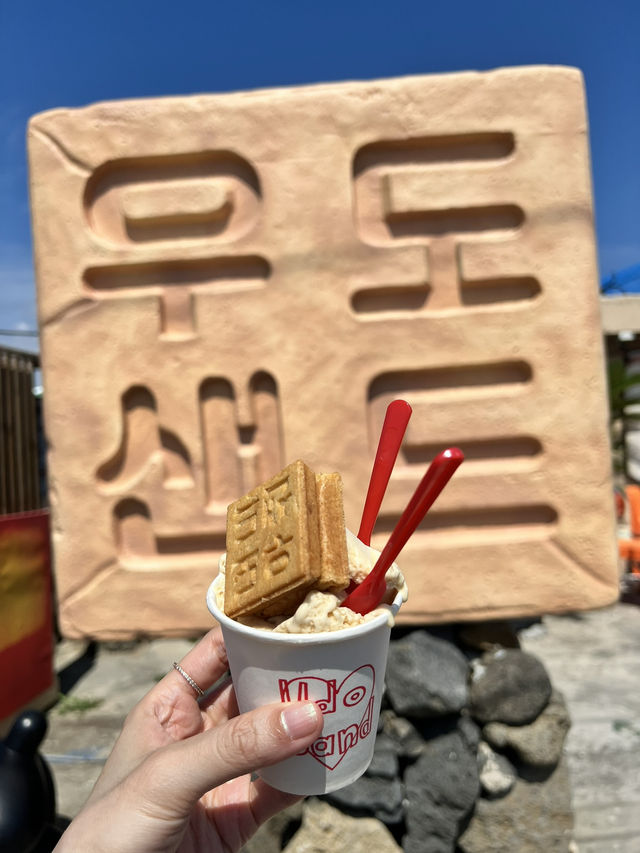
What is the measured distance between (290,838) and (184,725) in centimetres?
125

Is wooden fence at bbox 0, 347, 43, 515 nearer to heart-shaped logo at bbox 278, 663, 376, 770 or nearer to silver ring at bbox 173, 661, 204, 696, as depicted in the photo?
silver ring at bbox 173, 661, 204, 696

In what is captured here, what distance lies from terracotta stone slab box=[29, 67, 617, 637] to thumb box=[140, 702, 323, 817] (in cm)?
116

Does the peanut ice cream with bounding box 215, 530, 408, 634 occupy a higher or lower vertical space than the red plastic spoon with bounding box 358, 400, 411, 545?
lower

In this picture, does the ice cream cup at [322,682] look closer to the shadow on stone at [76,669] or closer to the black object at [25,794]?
the black object at [25,794]

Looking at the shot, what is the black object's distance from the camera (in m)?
1.76

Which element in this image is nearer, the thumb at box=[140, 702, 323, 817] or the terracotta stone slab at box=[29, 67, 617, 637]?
the thumb at box=[140, 702, 323, 817]

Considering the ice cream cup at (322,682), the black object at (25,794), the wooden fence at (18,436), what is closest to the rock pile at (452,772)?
the black object at (25,794)

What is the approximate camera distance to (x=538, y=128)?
81.5 inches

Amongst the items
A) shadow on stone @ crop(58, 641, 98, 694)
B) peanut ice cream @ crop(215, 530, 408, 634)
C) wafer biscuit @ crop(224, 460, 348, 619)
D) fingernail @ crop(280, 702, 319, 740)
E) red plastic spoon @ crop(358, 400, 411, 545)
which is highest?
red plastic spoon @ crop(358, 400, 411, 545)

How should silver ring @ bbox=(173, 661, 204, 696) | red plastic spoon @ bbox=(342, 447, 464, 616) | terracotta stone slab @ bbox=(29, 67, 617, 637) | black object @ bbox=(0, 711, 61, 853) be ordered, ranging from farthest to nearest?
terracotta stone slab @ bbox=(29, 67, 617, 637) < black object @ bbox=(0, 711, 61, 853) < silver ring @ bbox=(173, 661, 204, 696) < red plastic spoon @ bbox=(342, 447, 464, 616)

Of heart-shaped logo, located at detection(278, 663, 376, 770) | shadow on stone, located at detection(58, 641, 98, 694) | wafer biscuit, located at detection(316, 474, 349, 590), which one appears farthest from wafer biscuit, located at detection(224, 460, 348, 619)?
shadow on stone, located at detection(58, 641, 98, 694)

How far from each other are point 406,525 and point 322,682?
29 centimetres

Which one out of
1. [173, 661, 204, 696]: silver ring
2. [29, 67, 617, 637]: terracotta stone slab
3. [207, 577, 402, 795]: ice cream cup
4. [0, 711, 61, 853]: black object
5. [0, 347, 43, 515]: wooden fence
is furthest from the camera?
[0, 347, 43, 515]: wooden fence

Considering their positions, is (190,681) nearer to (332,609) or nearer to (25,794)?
(332,609)
